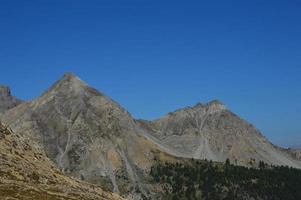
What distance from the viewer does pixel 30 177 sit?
2625 inches

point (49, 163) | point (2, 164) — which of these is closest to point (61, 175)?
point (49, 163)

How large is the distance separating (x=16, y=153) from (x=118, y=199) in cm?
1877

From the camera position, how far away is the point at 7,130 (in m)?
79.6

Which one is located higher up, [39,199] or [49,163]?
[49,163]

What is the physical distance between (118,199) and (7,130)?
67.8 ft

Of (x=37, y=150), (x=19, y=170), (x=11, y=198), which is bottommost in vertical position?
(x=11, y=198)

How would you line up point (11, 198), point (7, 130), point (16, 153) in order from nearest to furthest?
point (11, 198), point (16, 153), point (7, 130)

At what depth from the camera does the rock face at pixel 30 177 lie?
59.0m

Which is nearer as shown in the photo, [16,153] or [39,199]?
[39,199]

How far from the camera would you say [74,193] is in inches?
2704

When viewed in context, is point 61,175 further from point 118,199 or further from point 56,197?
point 56,197

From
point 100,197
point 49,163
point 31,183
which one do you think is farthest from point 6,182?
point 49,163

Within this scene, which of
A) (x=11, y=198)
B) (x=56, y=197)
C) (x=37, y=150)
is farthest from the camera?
(x=37, y=150)

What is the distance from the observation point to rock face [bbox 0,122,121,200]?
59.0 meters
